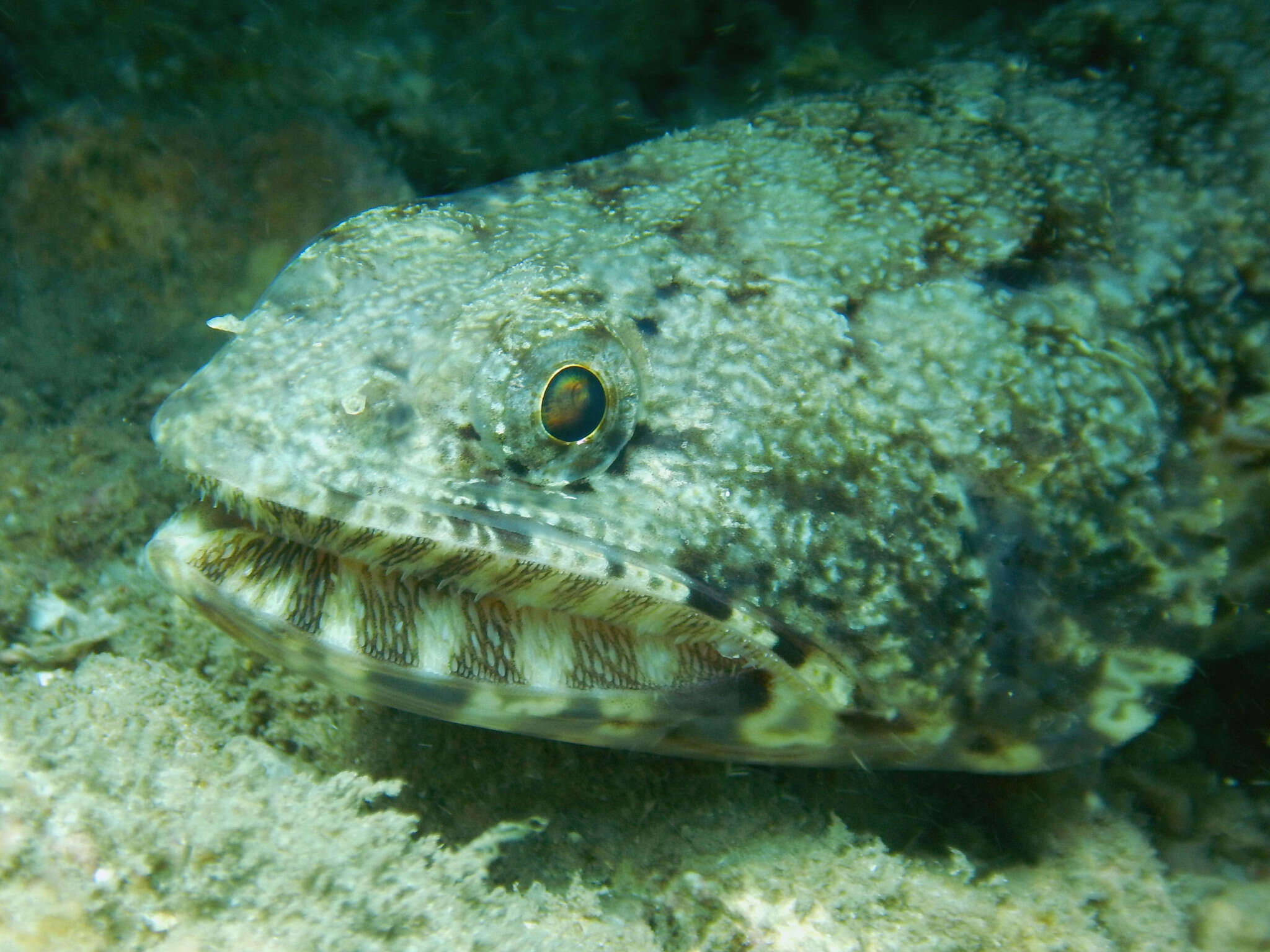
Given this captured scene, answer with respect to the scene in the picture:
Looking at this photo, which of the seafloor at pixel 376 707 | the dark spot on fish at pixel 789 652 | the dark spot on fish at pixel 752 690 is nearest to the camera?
the seafloor at pixel 376 707

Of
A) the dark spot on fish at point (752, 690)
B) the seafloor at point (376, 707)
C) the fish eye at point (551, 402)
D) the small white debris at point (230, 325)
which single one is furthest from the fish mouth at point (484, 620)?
the small white debris at point (230, 325)

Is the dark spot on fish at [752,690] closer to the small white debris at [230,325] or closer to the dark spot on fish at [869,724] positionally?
the dark spot on fish at [869,724]

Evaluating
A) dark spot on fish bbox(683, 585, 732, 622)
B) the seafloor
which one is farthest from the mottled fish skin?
the seafloor

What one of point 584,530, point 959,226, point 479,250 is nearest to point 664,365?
point 584,530

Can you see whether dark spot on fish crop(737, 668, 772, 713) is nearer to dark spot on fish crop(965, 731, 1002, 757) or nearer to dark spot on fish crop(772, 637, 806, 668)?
dark spot on fish crop(772, 637, 806, 668)

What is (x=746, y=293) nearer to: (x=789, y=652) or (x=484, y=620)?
(x=789, y=652)
